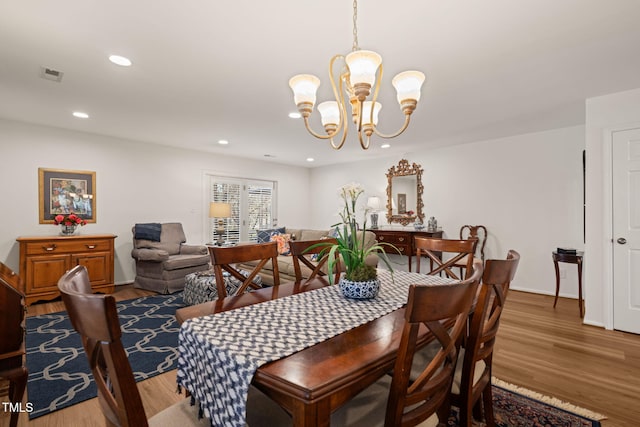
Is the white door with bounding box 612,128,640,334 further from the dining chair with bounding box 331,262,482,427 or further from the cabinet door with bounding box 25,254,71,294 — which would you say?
the cabinet door with bounding box 25,254,71,294

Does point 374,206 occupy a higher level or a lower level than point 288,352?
higher

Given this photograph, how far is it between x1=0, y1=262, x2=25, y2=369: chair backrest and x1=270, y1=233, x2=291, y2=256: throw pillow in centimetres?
357

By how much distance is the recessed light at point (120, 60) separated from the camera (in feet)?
7.84

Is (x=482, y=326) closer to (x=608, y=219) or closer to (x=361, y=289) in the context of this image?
(x=361, y=289)

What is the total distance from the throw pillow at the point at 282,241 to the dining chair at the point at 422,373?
3.84 m

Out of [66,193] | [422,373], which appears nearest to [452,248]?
[422,373]

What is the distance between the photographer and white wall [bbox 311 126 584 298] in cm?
434

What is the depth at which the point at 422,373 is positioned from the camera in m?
0.96

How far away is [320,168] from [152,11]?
6.09 metres

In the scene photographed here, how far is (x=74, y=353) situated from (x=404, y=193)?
5420mm

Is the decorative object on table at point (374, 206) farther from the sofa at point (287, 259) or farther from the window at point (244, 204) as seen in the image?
the window at point (244, 204)

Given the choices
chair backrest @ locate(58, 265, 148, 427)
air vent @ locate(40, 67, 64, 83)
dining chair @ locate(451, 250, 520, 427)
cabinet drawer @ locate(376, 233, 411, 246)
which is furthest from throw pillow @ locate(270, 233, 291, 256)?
chair backrest @ locate(58, 265, 148, 427)

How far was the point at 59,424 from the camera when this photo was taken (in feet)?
5.75

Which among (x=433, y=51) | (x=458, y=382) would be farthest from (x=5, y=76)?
(x=458, y=382)
